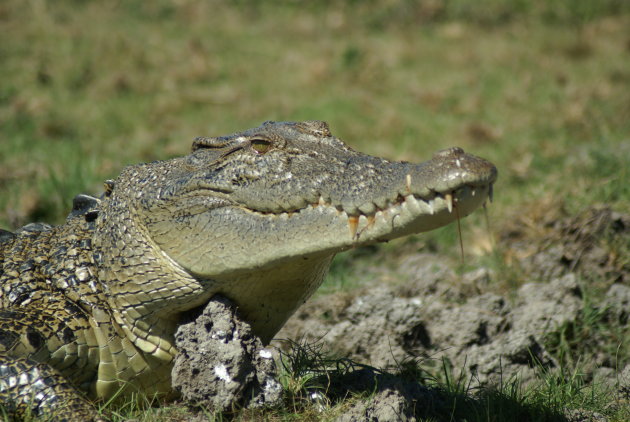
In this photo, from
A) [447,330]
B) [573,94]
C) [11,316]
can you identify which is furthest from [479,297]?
[573,94]

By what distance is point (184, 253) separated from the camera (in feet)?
9.50

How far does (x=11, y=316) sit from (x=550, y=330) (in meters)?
2.90

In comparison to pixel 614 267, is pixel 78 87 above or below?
above

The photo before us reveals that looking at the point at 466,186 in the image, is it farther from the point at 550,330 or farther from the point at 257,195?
the point at 550,330

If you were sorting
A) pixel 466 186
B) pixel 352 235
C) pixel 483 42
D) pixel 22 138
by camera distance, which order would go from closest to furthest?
pixel 466 186
pixel 352 235
pixel 22 138
pixel 483 42

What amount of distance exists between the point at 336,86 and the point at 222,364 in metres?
6.71

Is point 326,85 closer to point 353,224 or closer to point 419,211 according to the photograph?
point 353,224

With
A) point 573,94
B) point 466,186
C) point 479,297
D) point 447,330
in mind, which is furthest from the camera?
point 573,94

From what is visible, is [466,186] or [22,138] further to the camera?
[22,138]

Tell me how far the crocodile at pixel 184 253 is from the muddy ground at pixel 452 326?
21cm

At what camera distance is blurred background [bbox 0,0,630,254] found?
6.42 meters

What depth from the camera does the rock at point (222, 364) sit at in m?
2.80

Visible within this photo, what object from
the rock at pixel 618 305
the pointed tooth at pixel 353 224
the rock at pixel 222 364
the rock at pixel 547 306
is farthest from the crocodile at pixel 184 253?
the rock at pixel 618 305

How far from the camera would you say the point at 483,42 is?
10289 millimetres
